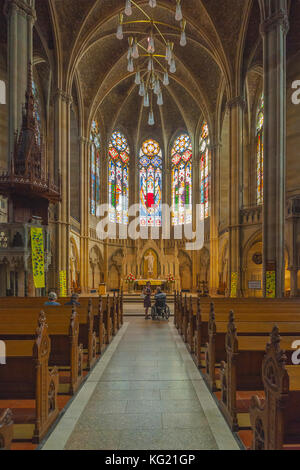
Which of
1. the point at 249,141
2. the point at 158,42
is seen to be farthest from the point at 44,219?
the point at 158,42

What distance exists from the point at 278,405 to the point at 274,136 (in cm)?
1266

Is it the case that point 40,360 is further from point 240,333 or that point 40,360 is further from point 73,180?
point 73,180

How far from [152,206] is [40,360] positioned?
91.6 ft

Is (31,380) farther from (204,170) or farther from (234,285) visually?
(204,170)

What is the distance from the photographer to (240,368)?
4.16 metres

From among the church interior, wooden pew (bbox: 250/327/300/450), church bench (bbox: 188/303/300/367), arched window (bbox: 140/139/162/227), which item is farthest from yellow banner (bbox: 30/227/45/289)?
arched window (bbox: 140/139/162/227)

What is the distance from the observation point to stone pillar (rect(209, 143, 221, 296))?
2433cm

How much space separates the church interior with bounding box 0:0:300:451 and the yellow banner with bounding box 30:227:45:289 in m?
0.05

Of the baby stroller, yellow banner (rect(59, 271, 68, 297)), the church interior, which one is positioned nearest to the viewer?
the church interior

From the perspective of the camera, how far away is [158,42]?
24.2 metres

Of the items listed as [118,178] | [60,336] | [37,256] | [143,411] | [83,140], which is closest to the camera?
[143,411]

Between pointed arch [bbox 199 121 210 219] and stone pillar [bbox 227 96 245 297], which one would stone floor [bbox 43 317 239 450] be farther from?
pointed arch [bbox 199 121 210 219]

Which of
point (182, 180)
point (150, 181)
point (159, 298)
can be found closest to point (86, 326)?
point (159, 298)

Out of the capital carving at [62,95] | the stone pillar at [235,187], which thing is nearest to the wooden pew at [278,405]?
the stone pillar at [235,187]
